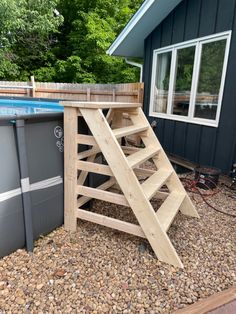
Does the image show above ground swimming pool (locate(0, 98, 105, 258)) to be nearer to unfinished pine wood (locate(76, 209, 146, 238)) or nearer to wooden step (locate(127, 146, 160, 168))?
unfinished pine wood (locate(76, 209, 146, 238))

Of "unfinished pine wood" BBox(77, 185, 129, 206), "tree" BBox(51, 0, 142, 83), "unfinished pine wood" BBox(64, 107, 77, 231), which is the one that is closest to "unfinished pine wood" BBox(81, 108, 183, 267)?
"unfinished pine wood" BBox(77, 185, 129, 206)

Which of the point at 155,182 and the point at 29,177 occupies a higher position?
the point at 29,177

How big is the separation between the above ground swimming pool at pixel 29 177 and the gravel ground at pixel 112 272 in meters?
0.19

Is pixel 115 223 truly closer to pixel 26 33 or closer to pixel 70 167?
pixel 70 167

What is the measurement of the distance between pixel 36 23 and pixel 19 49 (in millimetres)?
2969

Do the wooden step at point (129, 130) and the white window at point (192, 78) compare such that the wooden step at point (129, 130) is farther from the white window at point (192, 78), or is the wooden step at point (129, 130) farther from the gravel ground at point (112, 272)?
the white window at point (192, 78)

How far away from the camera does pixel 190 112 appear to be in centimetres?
431

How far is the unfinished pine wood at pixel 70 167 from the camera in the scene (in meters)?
2.14

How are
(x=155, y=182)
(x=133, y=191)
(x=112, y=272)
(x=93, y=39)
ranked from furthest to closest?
1. (x=93, y=39)
2. (x=155, y=182)
3. (x=133, y=191)
4. (x=112, y=272)

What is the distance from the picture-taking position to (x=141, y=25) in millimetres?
4824

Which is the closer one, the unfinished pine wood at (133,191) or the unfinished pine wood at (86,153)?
the unfinished pine wood at (133,191)

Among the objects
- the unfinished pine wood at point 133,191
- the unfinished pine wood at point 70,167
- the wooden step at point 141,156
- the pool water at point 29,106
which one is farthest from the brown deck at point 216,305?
the pool water at point 29,106

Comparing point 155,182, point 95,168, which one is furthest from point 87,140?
point 155,182

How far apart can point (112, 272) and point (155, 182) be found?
939 mm
